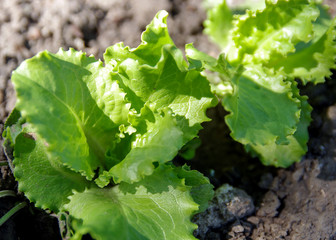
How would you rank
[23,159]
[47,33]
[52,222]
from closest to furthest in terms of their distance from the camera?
[23,159], [52,222], [47,33]

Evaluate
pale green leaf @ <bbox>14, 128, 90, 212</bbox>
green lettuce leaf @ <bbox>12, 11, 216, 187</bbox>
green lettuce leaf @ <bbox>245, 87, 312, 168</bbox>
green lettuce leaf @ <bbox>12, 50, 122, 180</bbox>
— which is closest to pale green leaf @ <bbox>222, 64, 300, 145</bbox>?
green lettuce leaf @ <bbox>12, 11, 216, 187</bbox>

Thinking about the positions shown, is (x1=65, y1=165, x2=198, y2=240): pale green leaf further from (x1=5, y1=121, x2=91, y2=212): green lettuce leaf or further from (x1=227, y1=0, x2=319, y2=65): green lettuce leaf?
(x1=227, y1=0, x2=319, y2=65): green lettuce leaf

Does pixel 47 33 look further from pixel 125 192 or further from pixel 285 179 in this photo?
pixel 285 179

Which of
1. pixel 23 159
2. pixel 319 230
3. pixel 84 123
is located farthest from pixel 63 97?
pixel 319 230

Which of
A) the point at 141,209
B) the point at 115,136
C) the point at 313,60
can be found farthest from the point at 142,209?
the point at 313,60

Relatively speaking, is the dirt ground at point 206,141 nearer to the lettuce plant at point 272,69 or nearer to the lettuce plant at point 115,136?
the lettuce plant at point 272,69

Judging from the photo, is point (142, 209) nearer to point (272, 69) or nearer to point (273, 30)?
point (272, 69)
